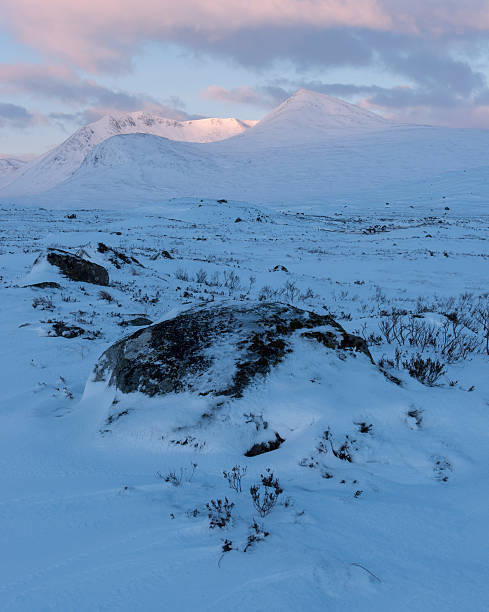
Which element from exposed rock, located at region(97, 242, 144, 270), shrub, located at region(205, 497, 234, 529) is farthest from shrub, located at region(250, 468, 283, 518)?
exposed rock, located at region(97, 242, 144, 270)

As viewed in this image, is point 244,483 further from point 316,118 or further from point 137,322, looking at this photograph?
point 316,118

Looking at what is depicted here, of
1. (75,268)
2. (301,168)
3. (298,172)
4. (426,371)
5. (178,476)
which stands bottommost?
(178,476)

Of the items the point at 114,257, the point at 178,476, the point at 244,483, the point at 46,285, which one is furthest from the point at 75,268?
the point at 244,483

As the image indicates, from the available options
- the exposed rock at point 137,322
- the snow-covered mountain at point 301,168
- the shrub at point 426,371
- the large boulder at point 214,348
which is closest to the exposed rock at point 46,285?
the exposed rock at point 137,322

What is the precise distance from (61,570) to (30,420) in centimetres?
195

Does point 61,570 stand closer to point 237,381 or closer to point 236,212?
point 237,381

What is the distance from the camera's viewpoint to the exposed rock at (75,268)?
32.3ft

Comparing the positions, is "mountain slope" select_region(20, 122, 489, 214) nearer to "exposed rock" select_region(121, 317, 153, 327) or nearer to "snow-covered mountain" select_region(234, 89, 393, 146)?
"snow-covered mountain" select_region(234, 89, 393, 146)

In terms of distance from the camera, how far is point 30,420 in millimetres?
3455

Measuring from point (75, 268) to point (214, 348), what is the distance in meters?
7.61

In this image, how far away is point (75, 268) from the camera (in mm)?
9977

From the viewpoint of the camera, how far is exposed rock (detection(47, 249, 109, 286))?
9844 millimetres

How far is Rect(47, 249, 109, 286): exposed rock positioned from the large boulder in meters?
6.63

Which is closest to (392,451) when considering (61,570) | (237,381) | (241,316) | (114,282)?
(237,381)
